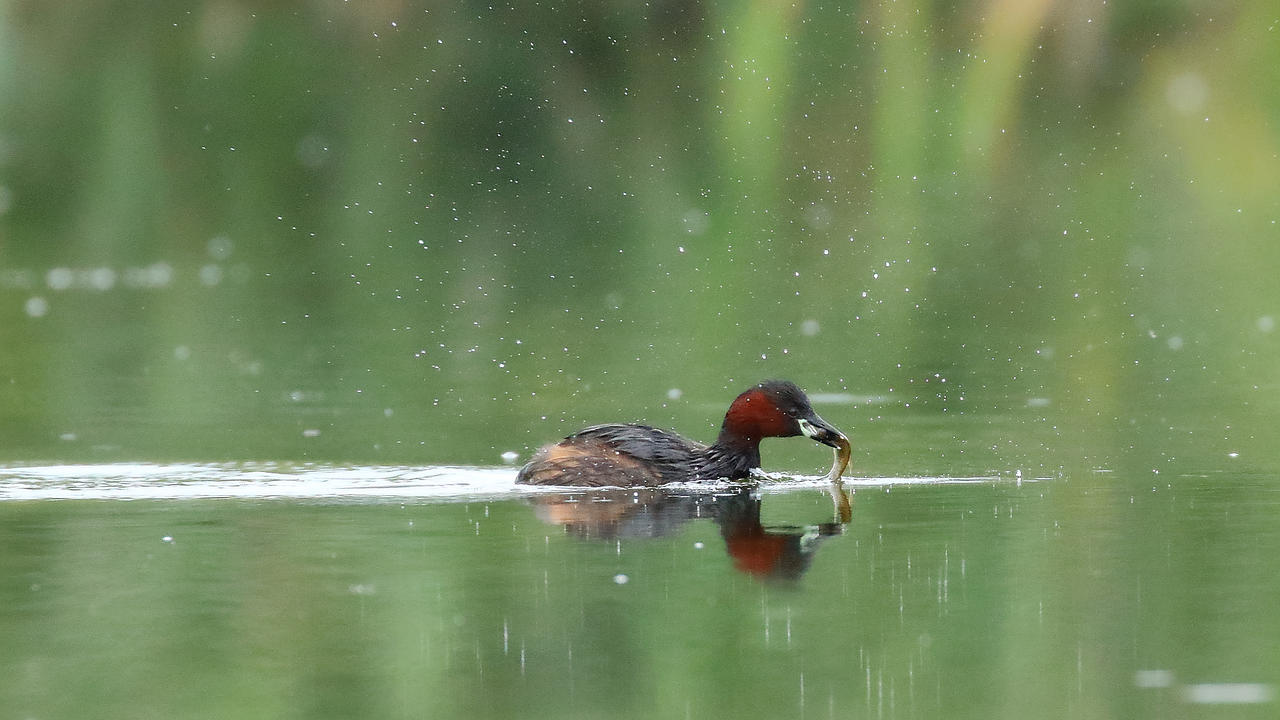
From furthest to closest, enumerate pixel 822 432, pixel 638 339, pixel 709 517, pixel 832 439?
pixel 638 339 → pixel 822 432 → pixel 832 439 → pixel 709 517

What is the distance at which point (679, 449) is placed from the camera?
36.9ft

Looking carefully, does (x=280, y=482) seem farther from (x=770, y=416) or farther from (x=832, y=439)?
(x=832, y=439)

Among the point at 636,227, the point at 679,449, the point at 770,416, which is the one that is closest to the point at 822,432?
the point at 770,416

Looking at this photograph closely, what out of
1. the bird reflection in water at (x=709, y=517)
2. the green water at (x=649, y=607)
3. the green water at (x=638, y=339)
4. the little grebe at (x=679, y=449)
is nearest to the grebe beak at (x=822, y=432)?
the little grebe at (x=679, y=449)

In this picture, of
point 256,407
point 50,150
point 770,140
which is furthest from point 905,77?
point 256,407

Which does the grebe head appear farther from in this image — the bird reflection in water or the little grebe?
the bird reflection in water

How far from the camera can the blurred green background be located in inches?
532

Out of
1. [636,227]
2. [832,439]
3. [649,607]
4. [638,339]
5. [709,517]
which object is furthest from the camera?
[636,227]

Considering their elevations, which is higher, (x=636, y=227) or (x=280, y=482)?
(x=636, y=227)

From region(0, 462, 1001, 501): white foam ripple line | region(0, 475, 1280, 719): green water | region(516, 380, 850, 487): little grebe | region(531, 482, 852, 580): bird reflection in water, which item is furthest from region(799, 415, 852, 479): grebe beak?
region(0, 475, 1280, 719): green water

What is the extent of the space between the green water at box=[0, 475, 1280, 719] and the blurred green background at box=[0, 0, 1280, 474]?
1.90 m

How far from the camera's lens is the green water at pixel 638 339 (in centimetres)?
680

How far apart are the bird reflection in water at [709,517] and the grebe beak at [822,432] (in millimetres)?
388

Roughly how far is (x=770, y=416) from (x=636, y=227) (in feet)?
41.4
